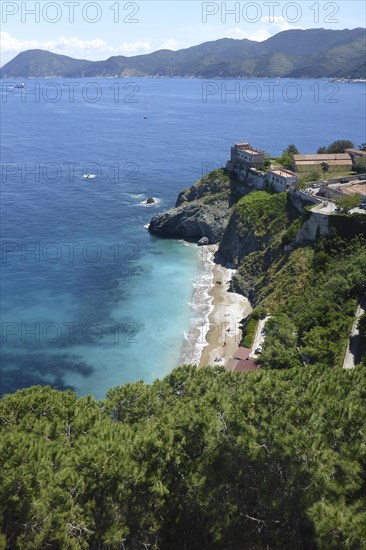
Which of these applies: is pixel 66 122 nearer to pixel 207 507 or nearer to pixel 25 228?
pixel 25 228

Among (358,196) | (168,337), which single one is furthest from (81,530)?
(358,196)

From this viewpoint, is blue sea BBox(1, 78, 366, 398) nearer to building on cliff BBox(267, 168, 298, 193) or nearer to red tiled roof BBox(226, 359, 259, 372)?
red tiled roof BBox(226, 359, 259, 372)

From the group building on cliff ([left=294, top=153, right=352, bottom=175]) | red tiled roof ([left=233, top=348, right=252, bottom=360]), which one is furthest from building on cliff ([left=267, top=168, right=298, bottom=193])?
red tiled roof ([left=233, top=348, right=252, bottom=360])

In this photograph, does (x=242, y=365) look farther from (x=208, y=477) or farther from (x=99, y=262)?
(x=99, y=262)

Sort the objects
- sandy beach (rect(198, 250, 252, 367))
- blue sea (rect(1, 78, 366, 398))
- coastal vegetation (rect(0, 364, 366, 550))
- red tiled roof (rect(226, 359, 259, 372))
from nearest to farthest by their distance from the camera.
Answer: coastal vegetation (rect(0, 364, 366, 550))
red tiled roof (rect(226, 359, 259, 372))
sandy beach (rect(198, 250, 252, 367))
blue sea (rect(1, 78, 366, 398))

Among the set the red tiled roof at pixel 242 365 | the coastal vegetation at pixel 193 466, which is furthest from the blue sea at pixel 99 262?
the coastal vegetation at pixel 193 466

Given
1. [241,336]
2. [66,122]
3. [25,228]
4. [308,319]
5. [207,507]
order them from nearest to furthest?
[207,507] < [308,319] < [241,336] < [25,228] < [66,122]
